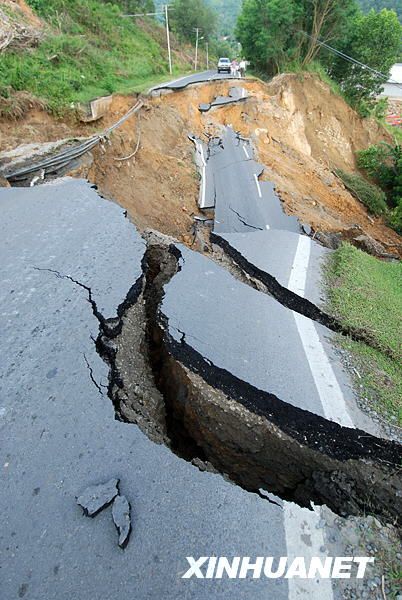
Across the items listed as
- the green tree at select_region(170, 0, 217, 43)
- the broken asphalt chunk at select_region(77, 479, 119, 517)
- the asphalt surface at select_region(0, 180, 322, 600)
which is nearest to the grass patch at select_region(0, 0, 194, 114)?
the asphalt surface at select_region(0, 180, 322, 600)

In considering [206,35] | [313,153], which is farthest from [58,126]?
[206,35]

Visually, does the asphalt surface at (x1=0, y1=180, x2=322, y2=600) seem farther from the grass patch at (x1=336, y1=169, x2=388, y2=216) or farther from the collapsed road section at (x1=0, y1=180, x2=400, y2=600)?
the grass patch at (x1=336, y1=169, x2=388, y2=216)

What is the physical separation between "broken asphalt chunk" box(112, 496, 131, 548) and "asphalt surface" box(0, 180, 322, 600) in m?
0.04

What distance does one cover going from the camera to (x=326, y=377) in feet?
11.3

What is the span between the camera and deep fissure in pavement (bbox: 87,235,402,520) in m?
2.72

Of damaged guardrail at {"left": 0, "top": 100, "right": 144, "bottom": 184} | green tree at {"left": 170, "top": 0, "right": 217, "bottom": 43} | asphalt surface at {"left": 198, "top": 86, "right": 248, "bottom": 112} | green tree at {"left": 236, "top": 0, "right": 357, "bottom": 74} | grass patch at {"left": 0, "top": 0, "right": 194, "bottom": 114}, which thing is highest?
green tree at {"left": 170, "top": 0, "right": 217, "bottom": 43}

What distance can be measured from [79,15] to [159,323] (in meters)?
20.5

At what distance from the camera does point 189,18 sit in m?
39.6

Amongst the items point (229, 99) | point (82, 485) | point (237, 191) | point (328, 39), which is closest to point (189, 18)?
point (328, 39)

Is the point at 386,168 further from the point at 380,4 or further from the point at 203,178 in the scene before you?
the point at 380,4

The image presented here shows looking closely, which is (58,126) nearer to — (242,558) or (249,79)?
(242,558)

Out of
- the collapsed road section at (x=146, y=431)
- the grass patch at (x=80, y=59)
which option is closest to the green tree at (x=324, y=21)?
the grass patch at (x=80, y=59)

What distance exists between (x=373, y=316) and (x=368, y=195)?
1260 cm

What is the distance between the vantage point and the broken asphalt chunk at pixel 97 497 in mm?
2092
